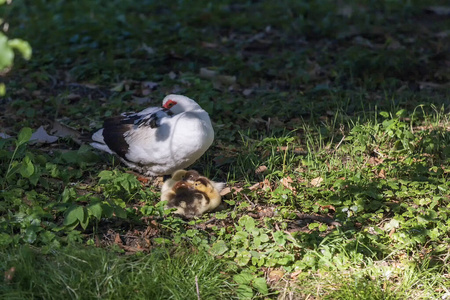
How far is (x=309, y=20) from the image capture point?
880 cm

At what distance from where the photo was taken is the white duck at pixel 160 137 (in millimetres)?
4582

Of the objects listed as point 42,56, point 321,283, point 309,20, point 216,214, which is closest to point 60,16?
point 42,56

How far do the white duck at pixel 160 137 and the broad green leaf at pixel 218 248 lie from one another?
917 mm

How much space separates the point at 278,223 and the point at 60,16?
6.25m

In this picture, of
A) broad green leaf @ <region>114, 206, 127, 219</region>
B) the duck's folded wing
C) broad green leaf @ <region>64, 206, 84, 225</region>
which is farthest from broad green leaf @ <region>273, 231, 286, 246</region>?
the duck's folded wing

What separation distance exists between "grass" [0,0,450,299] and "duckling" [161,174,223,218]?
0.10 metres

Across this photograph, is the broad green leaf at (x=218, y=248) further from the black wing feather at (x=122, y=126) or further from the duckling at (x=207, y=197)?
the black wing feather at (x=122, y=126)

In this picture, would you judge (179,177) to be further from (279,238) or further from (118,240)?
(279,238)

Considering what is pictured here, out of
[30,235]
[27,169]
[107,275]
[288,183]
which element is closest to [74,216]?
[30,235]

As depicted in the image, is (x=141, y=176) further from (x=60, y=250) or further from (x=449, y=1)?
(x=449, y=1)

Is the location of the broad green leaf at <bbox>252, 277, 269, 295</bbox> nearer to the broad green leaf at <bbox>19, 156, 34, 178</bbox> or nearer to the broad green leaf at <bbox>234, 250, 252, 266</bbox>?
the broad green leaf at <bbox>234, 250, 252, 266</bbox>

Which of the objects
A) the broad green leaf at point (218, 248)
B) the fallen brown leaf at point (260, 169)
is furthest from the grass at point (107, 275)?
the fallen brown leaf at point (260, 169)

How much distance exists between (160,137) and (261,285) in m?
1.61

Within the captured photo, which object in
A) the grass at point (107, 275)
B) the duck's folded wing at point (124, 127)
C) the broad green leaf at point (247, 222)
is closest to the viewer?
the grass at point (107, 275)
